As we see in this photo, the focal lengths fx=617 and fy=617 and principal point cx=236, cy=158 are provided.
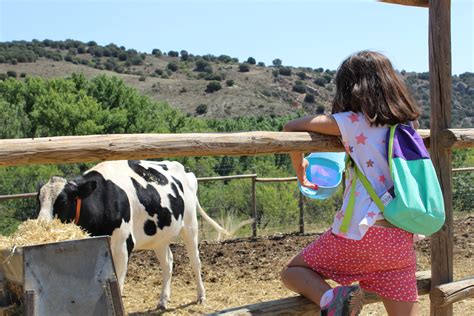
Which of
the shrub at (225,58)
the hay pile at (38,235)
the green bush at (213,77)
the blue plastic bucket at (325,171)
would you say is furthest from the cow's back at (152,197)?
the shrub at (225,58)

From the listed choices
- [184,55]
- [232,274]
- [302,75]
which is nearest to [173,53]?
[184,55]

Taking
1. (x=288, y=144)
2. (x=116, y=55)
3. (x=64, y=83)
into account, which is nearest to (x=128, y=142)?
(x=288, y=144)

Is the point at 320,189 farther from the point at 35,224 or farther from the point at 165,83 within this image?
the point at 165,83

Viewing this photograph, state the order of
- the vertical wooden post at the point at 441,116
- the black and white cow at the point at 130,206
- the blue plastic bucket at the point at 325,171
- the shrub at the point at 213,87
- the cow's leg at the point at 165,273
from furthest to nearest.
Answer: the shrub at the point at 213,87 < the cow's leg at the point at 165,273 < the black and white cow at the point at 130,206 < the vertical wooden post at the point at 441,116 < the blue plastic bucket at the point at 325,171

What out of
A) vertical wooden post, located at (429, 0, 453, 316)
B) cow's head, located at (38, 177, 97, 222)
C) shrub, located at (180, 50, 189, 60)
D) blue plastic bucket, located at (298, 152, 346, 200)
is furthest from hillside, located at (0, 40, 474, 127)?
blue plastic bucket, located at (298, 152, 346, 200)

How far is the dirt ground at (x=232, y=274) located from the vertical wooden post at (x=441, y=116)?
271 cm

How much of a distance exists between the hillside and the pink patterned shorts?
46.5 m

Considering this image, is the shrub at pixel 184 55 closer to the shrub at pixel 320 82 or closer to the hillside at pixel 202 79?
the hillside at pixel 202 79

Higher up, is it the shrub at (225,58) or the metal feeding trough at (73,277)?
the shrub at (225,58)

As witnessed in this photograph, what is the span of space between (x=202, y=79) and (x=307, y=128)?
67054mm

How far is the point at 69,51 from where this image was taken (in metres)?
80.0

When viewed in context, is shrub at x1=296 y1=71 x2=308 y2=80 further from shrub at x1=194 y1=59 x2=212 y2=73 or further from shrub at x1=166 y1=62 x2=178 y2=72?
shrub at x1=166 y1=62 x2=178 y2=72

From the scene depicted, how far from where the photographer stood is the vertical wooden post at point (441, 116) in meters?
3.80

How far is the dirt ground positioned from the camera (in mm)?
7262
